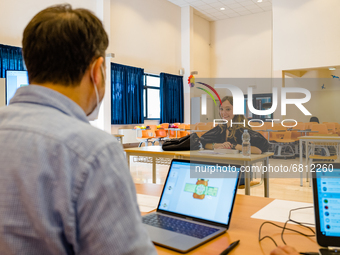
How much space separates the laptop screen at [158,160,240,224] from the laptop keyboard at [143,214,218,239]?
1.8 inches

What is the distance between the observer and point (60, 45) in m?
0.61

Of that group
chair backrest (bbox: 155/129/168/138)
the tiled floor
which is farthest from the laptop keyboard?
Result: chair backrest (bbox: 155/129/168/138)

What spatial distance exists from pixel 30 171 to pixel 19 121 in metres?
0.11

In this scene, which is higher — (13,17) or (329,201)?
(13,17)

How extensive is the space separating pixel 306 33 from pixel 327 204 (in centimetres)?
884

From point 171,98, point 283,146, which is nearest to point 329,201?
point 283,146

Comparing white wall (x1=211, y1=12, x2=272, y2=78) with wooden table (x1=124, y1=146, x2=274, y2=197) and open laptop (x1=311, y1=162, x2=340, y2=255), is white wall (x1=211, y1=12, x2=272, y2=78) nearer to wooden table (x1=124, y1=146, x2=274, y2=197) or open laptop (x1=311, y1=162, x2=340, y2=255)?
wooden table (x1=124, y1=146, x2=274, y2=197)

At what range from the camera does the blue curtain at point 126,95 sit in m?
9.24

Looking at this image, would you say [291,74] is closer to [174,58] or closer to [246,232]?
[174,58]

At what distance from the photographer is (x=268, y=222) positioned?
3.85ft

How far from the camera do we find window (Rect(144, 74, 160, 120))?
1064 centimetres

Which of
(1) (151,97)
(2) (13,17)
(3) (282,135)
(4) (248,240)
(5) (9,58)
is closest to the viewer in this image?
(4) (248,240)

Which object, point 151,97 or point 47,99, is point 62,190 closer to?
point 47,99

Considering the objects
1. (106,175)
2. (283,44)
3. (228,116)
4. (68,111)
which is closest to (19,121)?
(68,111)
